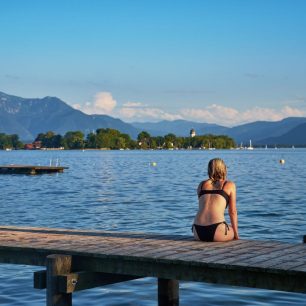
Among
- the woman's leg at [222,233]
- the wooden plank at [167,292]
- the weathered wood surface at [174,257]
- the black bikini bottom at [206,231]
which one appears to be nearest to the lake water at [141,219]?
the wooden plank at [167,292]

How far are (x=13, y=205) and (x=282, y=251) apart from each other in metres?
39.0

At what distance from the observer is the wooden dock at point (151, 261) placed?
10.7m

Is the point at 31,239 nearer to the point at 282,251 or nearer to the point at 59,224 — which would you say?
the point at 282,251

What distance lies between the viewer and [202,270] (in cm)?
1127

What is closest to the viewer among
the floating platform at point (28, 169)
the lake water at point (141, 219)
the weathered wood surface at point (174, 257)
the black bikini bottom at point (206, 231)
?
the weathered wood surface at point (174, 257)

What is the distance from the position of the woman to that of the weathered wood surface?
0.31 m

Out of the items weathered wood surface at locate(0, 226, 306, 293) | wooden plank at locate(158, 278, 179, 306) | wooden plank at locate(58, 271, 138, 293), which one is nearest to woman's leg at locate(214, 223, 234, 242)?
weathered wood surface at locate(0, 226, 306, 293)

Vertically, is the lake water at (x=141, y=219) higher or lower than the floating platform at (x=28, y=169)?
lower

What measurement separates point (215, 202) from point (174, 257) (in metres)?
1.92

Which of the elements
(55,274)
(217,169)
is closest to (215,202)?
(217,169)

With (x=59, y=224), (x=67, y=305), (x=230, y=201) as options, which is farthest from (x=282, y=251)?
(x=59, y=224)

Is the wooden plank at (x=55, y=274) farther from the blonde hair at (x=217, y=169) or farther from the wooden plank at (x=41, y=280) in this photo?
the blonde hair at (x=217, y=169)

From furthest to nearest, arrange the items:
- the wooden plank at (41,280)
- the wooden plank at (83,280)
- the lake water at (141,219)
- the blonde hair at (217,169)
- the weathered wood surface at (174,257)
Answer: the lake water at (141,219)
the blonde hair at (217,169)
the wooden plank at (41,280)
the wooden plank at (83,280)
the weathered wood surface at (174,257)

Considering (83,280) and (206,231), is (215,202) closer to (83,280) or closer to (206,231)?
(206,231)
